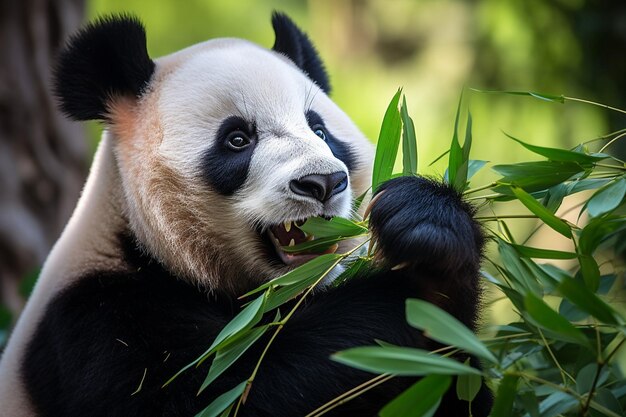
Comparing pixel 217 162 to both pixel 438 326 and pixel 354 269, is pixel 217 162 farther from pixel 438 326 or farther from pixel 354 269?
pixel 438 326

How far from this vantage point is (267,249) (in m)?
3.20

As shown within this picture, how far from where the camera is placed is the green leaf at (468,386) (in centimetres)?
242

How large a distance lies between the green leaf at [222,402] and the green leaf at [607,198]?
1.10 meters

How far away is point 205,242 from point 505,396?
1456mm

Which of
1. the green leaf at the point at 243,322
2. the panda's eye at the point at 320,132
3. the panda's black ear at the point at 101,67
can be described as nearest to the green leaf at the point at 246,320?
the green leaf at the point at 243,322

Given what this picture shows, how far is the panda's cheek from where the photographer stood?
10.6 feet

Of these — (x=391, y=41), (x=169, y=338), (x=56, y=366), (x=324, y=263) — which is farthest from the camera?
(x=391, y=41)

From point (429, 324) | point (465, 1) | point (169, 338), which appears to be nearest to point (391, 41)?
point (465, 1)

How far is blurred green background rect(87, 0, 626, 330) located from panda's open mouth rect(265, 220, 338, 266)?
54 centimetres

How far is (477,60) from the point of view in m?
7.45

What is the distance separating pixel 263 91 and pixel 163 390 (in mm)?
1204

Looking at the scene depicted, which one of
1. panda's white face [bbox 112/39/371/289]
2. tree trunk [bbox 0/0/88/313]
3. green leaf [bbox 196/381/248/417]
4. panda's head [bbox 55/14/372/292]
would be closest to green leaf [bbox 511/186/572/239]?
panda's head [bbox 55/14/372/292]

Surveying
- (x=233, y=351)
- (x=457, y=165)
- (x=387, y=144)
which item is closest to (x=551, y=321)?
(x=457, y=165)

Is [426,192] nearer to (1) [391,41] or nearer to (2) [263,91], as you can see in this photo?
(2) [263,91]
